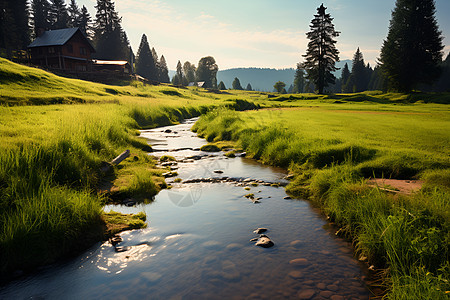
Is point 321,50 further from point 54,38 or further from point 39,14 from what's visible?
point 39,14

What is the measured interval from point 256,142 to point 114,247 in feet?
33.9

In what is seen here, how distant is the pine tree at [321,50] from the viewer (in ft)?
203

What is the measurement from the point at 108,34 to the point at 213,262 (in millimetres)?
98936

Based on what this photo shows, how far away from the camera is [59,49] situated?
183 feet

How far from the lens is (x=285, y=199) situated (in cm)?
866

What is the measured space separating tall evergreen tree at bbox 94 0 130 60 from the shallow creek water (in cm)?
9248

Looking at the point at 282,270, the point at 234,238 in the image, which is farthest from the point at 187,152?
the point at 282,270

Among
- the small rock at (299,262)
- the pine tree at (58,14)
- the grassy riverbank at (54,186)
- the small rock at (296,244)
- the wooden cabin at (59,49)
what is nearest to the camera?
the grassy riverbank at (54,186)

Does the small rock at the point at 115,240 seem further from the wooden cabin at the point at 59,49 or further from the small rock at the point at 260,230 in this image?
the wooden cabin at the point at 59,49

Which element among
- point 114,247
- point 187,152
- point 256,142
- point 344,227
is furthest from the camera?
point 187,152

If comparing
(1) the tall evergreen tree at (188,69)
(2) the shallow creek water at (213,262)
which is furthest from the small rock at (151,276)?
(1) the tall evergreen tree at (188,69)

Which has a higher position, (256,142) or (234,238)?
(256,142)

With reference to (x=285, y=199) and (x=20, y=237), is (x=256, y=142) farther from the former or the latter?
(x=20, y=237)

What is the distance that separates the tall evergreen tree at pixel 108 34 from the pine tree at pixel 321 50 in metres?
61.8
